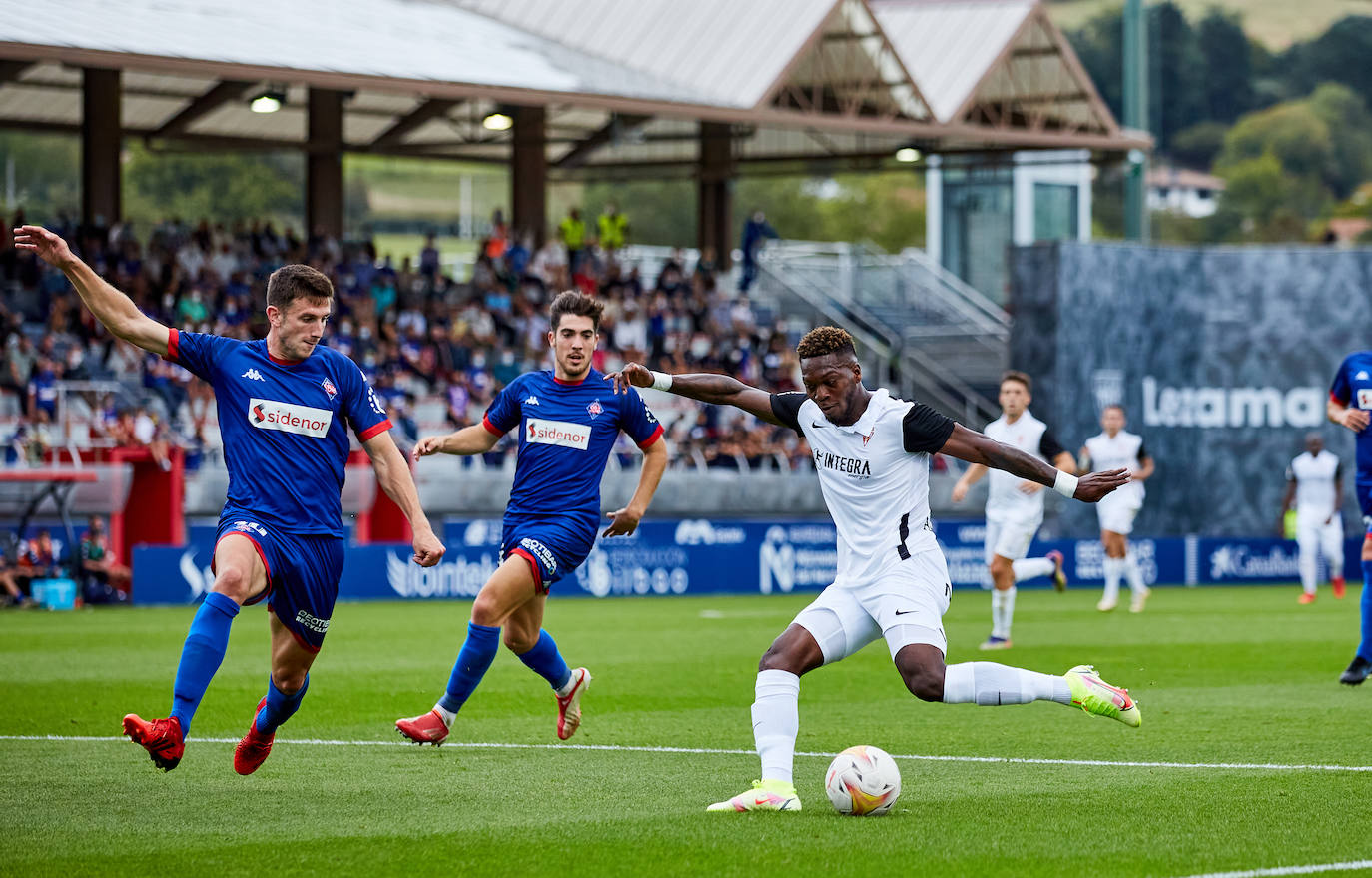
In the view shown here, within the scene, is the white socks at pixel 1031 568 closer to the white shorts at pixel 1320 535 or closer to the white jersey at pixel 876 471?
the white shorts at pixel 1320 535

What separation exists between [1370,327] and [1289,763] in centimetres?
2534

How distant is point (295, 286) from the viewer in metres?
8.20

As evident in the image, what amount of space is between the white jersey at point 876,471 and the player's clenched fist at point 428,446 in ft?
6.95

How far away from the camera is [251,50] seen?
29.2 meters

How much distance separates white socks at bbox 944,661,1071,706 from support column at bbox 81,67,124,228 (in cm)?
2765

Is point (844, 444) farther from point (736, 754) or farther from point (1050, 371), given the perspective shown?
point (1050, 371)

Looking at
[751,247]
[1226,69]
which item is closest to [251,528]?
[751,247]

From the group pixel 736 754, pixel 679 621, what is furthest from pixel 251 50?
pixel 736 754

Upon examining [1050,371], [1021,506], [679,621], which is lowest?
[679,621]

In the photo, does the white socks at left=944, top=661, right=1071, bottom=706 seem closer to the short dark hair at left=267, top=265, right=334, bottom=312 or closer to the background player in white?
the short dark hair at left=267, top=265, right=334, bottom=312

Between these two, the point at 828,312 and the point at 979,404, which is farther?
the point at 828,312

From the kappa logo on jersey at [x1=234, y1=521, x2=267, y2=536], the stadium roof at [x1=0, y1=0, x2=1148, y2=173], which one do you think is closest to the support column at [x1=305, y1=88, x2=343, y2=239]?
the stadium roof at [x1=0, y1=0, x2=1148, y2=173]

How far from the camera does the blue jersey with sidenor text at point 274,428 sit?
825 cm

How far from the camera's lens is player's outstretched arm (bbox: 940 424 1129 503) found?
7.85 m
